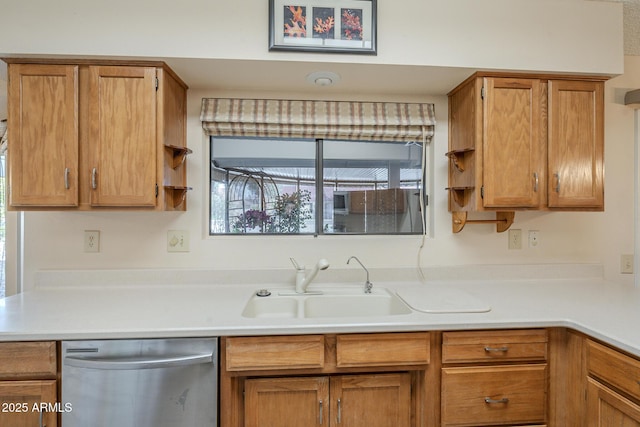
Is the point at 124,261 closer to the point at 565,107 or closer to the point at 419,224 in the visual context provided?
the point at 419,224

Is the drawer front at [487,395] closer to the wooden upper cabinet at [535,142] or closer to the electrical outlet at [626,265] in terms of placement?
the wooden upper cabinet at [535,142]

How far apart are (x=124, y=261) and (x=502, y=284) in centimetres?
221

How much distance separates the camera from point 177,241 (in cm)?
183

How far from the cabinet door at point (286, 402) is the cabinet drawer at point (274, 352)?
0.30 feet

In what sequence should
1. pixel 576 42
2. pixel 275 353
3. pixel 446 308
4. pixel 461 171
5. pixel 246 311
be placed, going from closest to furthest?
1. pixel 275 353
2. pixel 446 308
3. pixel 246 311
4. pixel 576 42
5. pixel 461 171

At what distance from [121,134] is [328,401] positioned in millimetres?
1513

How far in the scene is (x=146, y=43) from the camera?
1.44 meters

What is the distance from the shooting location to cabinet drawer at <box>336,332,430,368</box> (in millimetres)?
1234

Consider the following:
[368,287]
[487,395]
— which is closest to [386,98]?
[368,287]

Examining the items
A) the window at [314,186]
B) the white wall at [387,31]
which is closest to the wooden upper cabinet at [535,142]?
the white wall at [387,31]

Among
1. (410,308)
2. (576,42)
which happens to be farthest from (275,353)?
(576,42)

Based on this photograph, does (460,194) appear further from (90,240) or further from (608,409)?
(90,240)

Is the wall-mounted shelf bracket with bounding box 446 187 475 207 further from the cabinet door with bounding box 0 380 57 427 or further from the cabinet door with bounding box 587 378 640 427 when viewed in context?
the cabinet door with bounding box 0 380 57 427

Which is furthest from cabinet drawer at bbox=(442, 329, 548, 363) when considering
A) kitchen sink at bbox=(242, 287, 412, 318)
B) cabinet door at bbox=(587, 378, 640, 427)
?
kitchen sink at bbox=(242, 287, 412, 318)
